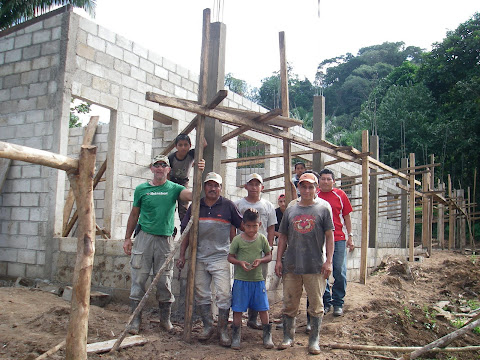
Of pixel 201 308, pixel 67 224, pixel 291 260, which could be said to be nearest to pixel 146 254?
pixel 201 308

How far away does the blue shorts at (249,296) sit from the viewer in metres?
4.46

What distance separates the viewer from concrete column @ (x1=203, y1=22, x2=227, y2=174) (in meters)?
5.35

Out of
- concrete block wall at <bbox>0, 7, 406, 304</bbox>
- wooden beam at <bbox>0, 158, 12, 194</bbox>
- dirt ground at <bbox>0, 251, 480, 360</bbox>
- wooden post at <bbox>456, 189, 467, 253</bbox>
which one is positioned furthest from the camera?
wooden post at <bbox>456, 189, 467, 253</bbox>

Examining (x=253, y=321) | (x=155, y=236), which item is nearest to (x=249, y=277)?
(x=253, y=321)

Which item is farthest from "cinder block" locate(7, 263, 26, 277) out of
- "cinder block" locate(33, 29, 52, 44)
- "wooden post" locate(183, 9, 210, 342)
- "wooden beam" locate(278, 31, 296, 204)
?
"wooden beam" locate(278, 31, 296, 204)

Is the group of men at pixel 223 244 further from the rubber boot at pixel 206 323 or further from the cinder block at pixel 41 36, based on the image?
the cinder block at pixel 41 36

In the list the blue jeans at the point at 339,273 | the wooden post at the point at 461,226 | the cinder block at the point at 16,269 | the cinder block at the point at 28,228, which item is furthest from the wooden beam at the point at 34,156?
the wooden post at the point at 461,226

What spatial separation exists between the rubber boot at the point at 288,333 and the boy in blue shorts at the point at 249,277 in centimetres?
12

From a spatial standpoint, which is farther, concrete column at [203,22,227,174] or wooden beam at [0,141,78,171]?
concrete column at [203,22,227,174]

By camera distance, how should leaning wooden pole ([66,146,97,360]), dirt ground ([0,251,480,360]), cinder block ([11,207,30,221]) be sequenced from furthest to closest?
cinder block ([11,207,30,221]) < dirt ground ([0,251,480,360]) < leaning wooden pole ([66,146,97,360])

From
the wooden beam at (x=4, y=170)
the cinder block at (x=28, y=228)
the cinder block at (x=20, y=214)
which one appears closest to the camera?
the cinder block at (x=28, y=228)

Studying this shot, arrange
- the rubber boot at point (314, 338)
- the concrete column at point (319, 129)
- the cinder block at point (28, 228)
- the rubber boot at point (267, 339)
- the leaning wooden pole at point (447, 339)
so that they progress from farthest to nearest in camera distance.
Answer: the concrete column at point (319, 129), the cinder block at point (28, 228), the rubber boot at point (267, 339), the rubber boot at point (314, 338), the leaning wooden pole at point (447, 339)

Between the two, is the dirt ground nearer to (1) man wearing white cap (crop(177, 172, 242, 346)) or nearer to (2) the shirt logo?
(1) man wearing white cap (crop(177, 172, 242, 346))

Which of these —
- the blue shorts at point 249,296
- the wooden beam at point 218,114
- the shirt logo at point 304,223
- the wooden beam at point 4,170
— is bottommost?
the blue shorts at point 249,296
